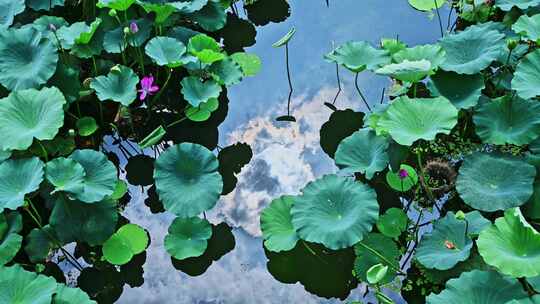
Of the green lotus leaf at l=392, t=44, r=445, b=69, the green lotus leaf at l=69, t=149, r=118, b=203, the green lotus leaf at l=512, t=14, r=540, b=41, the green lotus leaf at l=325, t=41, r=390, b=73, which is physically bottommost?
the green lotus leaf at l=69, t=149, r=118, b=203

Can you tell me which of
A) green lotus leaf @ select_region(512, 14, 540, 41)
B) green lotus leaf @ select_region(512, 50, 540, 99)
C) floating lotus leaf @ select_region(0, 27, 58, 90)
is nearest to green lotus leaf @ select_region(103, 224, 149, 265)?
floating lotus leaf @ select_region(0, 27, 58, 90)

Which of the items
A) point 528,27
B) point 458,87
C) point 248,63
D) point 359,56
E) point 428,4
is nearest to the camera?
point 458,87

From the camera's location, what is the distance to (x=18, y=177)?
8.52ft

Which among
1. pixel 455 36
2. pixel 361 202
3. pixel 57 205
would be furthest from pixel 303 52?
pixel 57 205

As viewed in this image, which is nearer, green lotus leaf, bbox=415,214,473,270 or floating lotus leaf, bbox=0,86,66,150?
green lotus leaf, bbox=415,214,473,270

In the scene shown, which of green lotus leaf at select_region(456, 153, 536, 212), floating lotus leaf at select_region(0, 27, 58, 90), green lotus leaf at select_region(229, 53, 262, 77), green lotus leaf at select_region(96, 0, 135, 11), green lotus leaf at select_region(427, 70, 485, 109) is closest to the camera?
green lotus leaf at select_region(456, 153, 536, 212)

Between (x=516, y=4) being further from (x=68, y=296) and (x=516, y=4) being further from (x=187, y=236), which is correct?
(x=68, y=296)

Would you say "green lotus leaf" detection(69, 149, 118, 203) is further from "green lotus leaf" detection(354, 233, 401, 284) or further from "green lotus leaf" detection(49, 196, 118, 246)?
"green lotus leaf" detection(354, 233, 401, 284)

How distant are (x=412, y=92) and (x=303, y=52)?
741mm

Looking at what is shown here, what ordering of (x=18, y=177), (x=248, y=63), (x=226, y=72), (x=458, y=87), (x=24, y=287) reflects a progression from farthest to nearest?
(x=248, y=63)
(x=226, y=72)
(x=458, y=87)
(x=18, y=177)
(x=24, y=287)

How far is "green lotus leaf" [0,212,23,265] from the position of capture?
252 cm

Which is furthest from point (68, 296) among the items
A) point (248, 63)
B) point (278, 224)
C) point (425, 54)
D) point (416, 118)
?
point (425, 54)

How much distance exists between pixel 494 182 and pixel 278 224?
2.81 feet

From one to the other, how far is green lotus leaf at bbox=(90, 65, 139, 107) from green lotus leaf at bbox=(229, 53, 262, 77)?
2.20 ft
